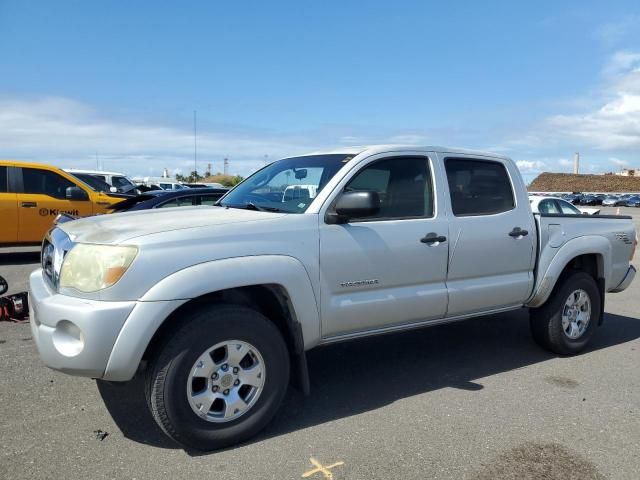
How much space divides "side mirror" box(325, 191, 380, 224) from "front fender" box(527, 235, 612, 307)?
2072mm

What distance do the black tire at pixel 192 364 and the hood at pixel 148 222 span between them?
0.56 metres

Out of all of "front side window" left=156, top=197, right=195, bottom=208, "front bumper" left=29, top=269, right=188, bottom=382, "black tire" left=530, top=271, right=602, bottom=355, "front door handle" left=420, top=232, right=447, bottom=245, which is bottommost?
"black tire" left=530, top=271, right=602, bottom=355

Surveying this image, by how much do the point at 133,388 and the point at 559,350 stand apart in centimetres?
384

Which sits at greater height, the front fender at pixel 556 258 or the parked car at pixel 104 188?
the parked car at pixel 104 188

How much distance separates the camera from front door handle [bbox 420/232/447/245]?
408cm

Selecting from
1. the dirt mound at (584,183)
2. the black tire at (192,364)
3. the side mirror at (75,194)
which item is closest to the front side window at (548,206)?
the side mirror at (75,194)

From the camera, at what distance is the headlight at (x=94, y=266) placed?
299 centimetres

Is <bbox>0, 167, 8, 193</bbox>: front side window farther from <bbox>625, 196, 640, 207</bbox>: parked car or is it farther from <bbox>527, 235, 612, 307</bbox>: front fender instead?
<bbox>625, 196, 640, 207</bbox>: parked car

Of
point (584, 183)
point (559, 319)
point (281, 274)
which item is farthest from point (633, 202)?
point (281, 274)

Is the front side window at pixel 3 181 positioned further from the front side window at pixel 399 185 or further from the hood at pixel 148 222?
the front side window at pixel 399 185

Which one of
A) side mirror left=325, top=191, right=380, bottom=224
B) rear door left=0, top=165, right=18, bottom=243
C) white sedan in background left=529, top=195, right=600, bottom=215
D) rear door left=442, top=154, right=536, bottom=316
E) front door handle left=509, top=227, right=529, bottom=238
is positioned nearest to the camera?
side mirror left=325, top=191, right=380, bottom=224

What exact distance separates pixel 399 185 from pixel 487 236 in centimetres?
89

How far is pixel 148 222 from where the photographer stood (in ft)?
11.4

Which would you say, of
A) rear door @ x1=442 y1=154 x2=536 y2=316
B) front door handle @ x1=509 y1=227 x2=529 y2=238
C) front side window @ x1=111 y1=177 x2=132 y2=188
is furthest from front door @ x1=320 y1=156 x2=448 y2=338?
front side window @ x1=111 y1=177 x2=132 y2=188
